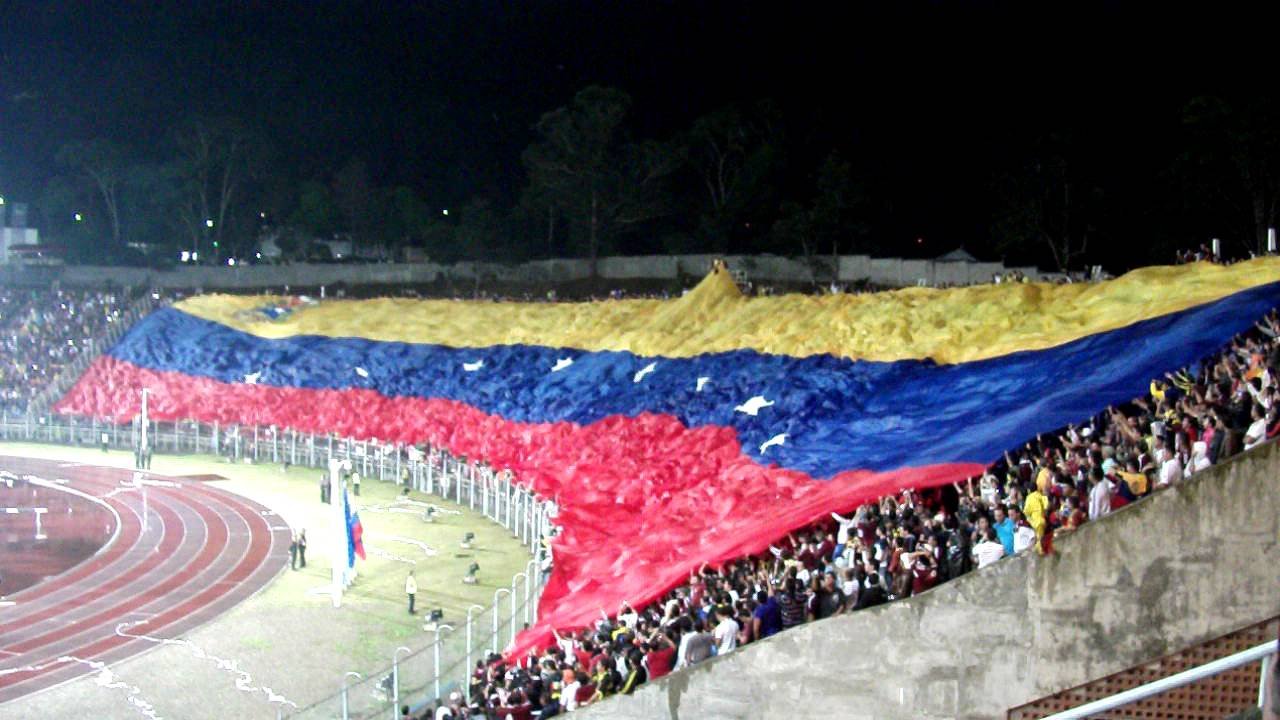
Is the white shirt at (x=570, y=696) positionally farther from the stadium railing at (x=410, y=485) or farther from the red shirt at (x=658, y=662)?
the stadium railing at (x=410, y=485)

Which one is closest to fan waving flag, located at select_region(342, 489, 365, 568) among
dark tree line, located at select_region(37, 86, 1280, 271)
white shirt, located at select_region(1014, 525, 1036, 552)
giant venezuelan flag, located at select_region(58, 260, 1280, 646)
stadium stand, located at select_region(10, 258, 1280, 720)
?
giant venezuelan flag, located at select_region(58, 260, 1280, 646)

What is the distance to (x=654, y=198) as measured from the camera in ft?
222

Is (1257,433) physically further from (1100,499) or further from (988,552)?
(988,552)

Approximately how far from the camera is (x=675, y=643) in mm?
14898

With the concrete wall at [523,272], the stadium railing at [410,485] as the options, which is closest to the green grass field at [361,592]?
the stadium railing at [410,485]

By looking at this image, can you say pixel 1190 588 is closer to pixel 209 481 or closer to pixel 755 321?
pixel 755 321

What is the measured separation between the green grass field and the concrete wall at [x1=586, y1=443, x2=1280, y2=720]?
965cm

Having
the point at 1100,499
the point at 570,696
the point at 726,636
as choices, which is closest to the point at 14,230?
the point at 570,696

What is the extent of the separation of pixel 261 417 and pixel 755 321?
2191 cm

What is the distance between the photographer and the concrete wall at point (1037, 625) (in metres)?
11.6

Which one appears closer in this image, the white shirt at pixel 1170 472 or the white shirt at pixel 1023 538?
the white shirt at pixel 1170 472

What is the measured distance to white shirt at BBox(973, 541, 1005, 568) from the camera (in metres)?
12.9

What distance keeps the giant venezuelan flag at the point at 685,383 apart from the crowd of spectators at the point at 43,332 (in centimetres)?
335

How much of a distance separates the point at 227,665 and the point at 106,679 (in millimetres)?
1951
